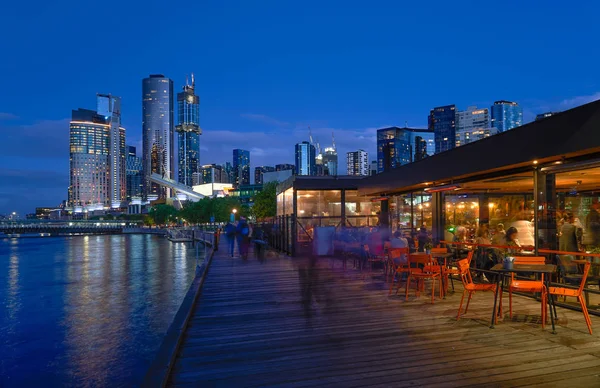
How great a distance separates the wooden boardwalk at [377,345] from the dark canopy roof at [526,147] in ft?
8.60

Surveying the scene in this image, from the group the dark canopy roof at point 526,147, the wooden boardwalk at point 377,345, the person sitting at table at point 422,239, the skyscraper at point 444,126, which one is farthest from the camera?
the skyscraper at point 444,126

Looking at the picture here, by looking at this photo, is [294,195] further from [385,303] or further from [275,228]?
[385,303]

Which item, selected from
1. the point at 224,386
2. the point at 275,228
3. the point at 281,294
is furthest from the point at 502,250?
the point at 275,228

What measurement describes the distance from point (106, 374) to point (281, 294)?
12.5ft

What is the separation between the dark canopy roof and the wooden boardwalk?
2622 mm

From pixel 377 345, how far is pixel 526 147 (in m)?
4.92

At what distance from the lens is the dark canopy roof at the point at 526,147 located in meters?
6.68

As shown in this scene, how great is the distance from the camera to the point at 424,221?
14492 mm

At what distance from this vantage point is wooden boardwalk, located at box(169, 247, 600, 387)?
4.42m

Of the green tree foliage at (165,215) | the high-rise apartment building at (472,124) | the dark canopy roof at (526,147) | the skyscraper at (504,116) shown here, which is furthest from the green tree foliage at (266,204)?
the green tree foliage at (165,215)

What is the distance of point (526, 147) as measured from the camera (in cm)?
803

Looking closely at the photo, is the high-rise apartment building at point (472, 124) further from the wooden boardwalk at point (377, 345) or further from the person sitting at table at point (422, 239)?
the wooden boardwalk at point (377, 345)

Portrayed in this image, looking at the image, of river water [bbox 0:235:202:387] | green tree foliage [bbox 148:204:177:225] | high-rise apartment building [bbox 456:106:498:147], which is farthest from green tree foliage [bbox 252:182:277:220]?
green tree foliage [bbox 148:204:177:225]

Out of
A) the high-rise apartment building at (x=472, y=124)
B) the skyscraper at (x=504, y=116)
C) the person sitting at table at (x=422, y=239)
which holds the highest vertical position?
the skyscraper at (x=504, y=116)
